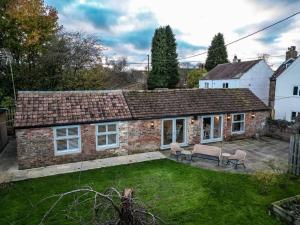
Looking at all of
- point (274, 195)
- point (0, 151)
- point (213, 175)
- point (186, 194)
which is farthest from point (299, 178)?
point (0, 151)

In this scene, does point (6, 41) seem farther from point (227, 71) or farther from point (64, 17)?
point (227, 71)

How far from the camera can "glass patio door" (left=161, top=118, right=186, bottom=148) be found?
1420 cm

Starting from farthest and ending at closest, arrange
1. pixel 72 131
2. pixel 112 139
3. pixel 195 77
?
pixel 195 77 < pixel 112 139 < pixel 72 131

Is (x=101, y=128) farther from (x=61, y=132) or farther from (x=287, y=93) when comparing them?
(x=287, y=93)

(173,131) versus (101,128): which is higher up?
(101,128)

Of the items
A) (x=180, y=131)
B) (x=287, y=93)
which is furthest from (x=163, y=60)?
(x=180, y=131)

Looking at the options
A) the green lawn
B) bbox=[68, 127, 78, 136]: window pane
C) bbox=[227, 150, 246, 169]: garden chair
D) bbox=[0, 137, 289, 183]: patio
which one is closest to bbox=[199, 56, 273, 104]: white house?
bbox=[0, 137, 289, 183]: patio

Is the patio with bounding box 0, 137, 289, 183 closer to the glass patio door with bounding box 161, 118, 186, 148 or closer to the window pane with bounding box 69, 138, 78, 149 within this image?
the glass patio door with bounding box 161, 118, 186, 148

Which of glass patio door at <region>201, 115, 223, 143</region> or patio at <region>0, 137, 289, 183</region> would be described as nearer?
patio at <region>0, 137, 289, 183</region>

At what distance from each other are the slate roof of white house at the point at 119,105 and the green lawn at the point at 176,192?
9.93 ft

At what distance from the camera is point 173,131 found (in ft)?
46.8

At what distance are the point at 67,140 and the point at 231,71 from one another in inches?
983

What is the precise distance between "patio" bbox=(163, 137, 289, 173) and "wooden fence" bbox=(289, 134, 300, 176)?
71cm

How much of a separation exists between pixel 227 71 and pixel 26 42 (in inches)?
973
